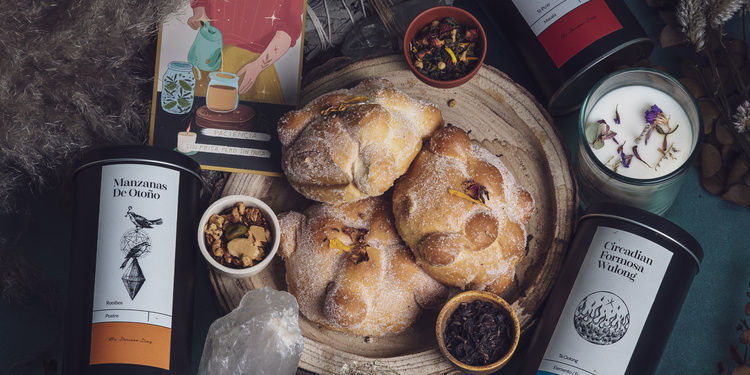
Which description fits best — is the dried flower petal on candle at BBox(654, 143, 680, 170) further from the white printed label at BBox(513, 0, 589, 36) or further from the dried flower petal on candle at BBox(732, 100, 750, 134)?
the white printed label at BBox(513, 0, 589, 36)

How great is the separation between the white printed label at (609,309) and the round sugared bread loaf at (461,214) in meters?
0.21

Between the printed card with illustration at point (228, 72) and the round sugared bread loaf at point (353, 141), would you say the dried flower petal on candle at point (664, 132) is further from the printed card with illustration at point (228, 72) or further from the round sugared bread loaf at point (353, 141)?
the printed card with illustration at point (228, 72)

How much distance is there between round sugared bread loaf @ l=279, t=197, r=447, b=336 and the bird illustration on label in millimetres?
382

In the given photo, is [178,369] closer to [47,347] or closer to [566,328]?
[47,347]

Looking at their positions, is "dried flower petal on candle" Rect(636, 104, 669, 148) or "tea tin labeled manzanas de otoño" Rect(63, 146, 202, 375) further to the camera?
"dried flower petal on candle" Rect(636, 104, 669, 148)

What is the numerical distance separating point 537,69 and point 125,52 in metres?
1.31

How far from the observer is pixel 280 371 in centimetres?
148

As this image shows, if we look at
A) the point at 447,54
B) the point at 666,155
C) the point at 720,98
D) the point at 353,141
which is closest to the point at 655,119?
the point at 666,155

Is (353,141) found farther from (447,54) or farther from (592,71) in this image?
(592,71)

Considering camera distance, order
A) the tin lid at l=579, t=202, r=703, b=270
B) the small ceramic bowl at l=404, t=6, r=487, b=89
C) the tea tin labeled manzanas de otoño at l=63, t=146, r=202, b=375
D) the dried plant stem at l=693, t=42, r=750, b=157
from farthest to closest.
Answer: the dried plant stem at l=693, t=42, r=750, b=157, the small ceramic bowl at l=404, t=6, r=487, b=89, the tin lid at l=579, t=202, r=703, b=270, the tea tin labeled manzanas de otoño at l=63, t=146, r=202, b=375

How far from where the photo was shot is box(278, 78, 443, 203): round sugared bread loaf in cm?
141

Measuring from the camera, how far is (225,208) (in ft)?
5.24

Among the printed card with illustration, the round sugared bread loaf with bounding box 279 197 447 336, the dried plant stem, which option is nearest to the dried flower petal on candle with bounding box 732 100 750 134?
the dried plant stem

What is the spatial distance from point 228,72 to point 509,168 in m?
1.00
